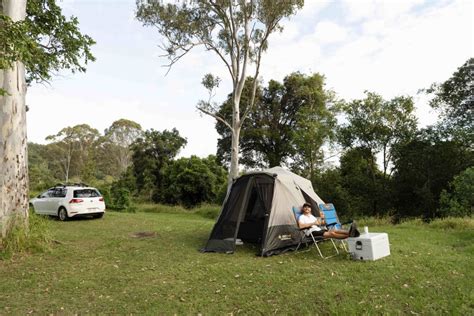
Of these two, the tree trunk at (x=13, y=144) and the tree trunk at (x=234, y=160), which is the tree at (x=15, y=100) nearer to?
the tree trunk at (x=13, y=144)

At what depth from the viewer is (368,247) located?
5.83 metres

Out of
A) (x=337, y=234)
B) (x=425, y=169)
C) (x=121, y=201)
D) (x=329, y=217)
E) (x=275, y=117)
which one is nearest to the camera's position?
(x=337, y=234)

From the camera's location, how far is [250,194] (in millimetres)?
7691

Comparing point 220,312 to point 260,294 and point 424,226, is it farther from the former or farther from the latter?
point 424,226

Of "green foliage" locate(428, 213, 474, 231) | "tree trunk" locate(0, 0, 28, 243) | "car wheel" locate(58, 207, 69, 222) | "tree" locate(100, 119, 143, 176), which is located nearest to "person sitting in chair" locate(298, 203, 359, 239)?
"green foliage" locate(428, 213, 474, 231)

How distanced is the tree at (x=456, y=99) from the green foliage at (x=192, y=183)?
15761 millimetres

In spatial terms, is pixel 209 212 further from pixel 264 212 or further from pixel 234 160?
pixel 264 212

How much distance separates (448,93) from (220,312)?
19378 mm

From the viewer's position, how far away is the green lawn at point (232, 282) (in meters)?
4.07

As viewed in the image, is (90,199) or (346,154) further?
(346,154)

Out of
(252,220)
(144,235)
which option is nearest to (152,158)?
(144,235)

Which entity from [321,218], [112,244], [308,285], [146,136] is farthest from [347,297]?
[146,136]

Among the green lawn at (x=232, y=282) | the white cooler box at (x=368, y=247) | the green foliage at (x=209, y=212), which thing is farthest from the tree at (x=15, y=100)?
the green foliage at (x=209, y=212)

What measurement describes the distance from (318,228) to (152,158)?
24.0 m
